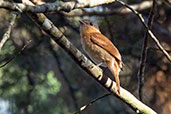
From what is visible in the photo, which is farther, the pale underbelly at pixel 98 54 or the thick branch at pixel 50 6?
the pale underbelly at pixel 98 54

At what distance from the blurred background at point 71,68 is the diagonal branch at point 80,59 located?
2133 millimetres

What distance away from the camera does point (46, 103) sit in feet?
18.7

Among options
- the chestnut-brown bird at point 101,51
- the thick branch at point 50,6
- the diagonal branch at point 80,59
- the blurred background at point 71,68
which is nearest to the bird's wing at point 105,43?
the chestnut-brown bird at point 101,51

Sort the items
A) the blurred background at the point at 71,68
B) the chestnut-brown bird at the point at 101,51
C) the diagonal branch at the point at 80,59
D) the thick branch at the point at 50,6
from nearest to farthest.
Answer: the thick branch at the point at 50,6, the diagonal branch at the point at 80,59, the chestnut-brown bird at the point at 101,51, the blurred background at the point at 71,68

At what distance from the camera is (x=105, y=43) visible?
14.7 feet

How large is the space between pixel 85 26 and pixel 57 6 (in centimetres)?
208

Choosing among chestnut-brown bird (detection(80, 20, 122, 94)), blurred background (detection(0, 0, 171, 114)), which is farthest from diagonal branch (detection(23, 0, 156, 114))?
blurred background (detection(0, 0, 171, 114))

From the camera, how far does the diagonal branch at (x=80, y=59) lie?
9.34ft

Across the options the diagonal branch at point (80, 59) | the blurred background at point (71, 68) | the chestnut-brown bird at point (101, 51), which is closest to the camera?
the diagonal branch at point (80, 59)

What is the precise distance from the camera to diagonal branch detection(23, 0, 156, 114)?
2.85 meters

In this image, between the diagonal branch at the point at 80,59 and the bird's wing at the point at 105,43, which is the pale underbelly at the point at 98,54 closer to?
the bird's wing at the point at 105,43

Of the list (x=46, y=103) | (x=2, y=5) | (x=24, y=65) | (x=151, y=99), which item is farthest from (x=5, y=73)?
(x=2, y=5)

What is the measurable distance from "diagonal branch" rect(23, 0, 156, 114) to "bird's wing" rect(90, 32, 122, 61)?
35.4 inches

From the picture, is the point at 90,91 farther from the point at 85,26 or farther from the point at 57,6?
the point at 57,6
